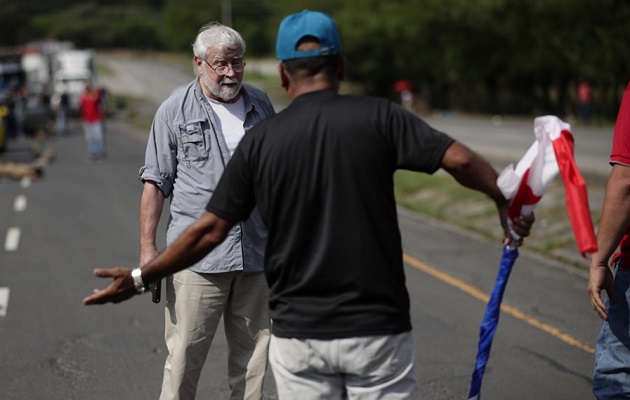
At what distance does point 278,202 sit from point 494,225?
1081cm

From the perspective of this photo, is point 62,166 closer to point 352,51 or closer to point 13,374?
point 13,374

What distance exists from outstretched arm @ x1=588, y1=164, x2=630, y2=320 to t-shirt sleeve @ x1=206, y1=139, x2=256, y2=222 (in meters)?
1.38

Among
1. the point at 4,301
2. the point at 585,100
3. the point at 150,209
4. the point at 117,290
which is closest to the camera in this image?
the point at 117,290

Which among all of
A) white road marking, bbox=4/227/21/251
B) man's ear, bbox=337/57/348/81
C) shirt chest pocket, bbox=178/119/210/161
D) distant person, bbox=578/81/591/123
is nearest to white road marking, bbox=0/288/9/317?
white road marking, bbox=4/227/21/251

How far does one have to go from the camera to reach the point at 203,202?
4816 mm

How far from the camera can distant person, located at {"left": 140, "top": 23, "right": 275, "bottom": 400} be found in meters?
4.82

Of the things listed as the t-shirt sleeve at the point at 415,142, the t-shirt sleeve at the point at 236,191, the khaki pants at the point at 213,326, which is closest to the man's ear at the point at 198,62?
the khaki pants at the point at 213,326

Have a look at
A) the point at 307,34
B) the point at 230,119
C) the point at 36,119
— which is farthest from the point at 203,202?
the point at 36,119

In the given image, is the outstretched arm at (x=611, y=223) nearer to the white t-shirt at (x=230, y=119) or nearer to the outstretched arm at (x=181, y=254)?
the outstretched arm at (x=181, y=254)

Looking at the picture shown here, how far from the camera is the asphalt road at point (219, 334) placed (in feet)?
22.3

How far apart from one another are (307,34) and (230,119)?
157 cm

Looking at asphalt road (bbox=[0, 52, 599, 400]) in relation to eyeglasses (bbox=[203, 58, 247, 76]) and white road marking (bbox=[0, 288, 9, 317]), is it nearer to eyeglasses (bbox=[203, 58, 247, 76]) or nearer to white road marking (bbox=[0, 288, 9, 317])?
white road marking (bbox=[0, 288, 9, 317])

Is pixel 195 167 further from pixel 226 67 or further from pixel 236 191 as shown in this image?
pixel 236 191

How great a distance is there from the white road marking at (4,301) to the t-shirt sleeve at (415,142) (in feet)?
20.8
